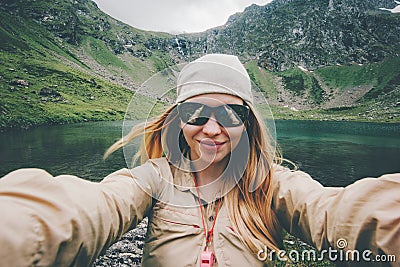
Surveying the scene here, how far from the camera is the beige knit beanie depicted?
5.74ft

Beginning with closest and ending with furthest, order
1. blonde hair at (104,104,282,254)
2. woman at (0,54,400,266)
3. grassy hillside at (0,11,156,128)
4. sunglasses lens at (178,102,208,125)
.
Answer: woman at (0,54,400,266) → blonde hair at (104,104,282,254) → sunglasses lens at (178,102,208,125) → grassy hillside at (0,11,156,128)

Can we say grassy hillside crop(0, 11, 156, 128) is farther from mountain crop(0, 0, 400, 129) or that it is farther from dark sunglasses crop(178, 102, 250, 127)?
dark sunglasses crop(178, 102, 250, 127)

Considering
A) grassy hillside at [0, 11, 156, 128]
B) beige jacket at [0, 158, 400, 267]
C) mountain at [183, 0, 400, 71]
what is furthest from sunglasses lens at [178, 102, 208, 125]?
mountain at [183, 0, 400, 71]

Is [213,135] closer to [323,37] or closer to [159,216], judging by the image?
[159,216]

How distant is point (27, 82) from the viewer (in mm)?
57375

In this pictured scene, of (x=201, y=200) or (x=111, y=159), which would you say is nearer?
(x=201, y=200)

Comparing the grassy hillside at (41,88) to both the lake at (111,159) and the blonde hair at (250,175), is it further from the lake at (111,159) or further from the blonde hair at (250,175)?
the blonde hair at (250,175)

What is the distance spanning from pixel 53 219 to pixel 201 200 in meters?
0.95

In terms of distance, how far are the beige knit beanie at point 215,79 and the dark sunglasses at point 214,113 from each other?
2.9 inches

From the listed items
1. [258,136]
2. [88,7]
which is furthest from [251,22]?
Result: [258,136]

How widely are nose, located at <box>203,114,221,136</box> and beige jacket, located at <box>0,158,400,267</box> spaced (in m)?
0.33

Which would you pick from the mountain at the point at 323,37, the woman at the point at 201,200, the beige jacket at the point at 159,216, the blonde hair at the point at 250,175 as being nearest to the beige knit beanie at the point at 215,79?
the woman at the point at 201,200

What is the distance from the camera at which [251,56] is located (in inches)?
6457

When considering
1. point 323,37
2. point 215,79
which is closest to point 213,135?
point 215,79
